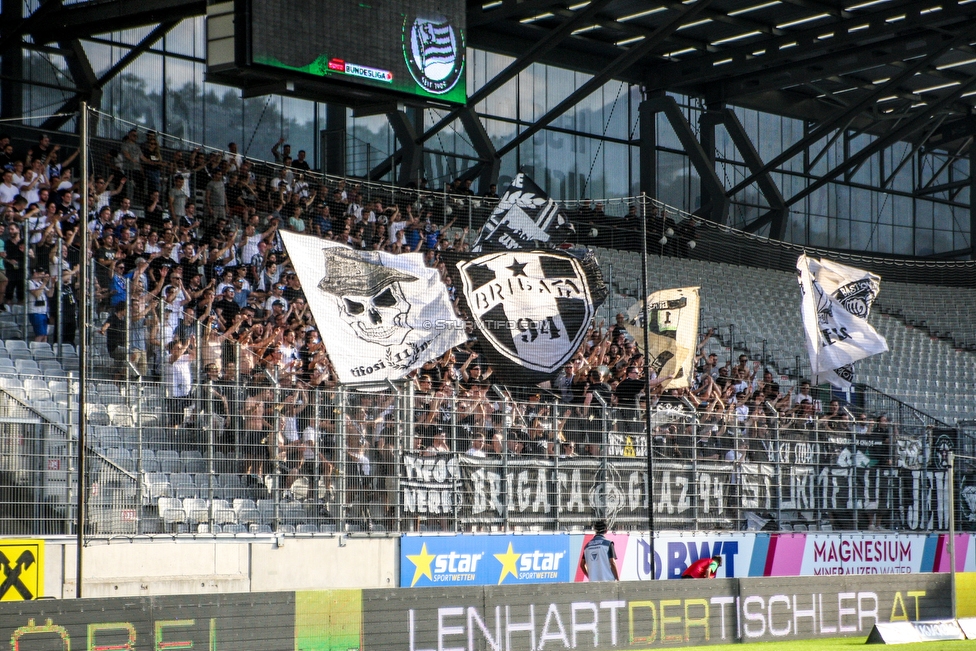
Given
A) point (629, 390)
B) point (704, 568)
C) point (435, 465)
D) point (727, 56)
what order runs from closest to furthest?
point (435, 465), point (704, 568), point (629, 390), point (727, 56)

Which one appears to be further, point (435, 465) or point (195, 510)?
point (435, 465)

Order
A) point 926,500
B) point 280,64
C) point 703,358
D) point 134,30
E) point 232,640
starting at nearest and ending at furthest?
point 232,640 < point 280,64 < point 926,500 < point 703,358 < point 134,30

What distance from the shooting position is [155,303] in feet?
43.6

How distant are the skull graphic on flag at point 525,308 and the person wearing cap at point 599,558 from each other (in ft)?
7.49

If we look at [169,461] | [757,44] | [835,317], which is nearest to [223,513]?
[169,461]

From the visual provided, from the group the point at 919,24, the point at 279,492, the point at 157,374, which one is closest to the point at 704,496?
the point at 279,492

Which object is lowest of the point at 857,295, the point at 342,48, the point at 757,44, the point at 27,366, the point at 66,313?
the point at 27,366

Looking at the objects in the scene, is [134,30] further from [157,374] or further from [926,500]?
[926,500]

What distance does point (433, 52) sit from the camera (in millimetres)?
17062

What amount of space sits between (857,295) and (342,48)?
726cm

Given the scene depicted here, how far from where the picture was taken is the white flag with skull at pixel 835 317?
53.6 feet

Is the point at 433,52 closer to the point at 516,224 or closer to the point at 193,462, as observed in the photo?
the point at 516,224

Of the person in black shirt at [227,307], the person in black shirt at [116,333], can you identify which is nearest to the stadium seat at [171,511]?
the person in black shirt at [116,333]

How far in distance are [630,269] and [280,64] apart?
716cm
